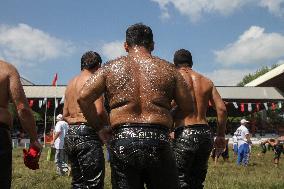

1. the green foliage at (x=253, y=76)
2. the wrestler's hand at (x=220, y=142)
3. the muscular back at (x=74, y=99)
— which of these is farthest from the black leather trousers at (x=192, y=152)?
the green foliage at (x=253, y=76)

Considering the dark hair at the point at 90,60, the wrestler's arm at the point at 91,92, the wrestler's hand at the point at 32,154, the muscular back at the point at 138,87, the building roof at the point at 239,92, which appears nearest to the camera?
the muscular back at the point at 138,87

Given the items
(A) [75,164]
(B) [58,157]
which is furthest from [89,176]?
(B) [58,157]

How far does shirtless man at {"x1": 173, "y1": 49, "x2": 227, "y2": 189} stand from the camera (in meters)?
5.53

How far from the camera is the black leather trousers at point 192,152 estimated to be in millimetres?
5516

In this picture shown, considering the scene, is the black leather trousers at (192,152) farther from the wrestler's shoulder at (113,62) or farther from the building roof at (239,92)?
the building roof at (239,92)

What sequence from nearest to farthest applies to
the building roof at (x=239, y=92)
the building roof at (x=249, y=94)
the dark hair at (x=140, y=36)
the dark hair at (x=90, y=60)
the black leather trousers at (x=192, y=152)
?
1. the dark hair at (x=140, y=36)
2. the black leather trousers at (x=192, y=152)
3. the dark hair at (x=90, y=60)
4. the building roof at (x=239, y=92)
5. the building roof at (x=249, y=94)

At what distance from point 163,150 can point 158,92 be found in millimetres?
436

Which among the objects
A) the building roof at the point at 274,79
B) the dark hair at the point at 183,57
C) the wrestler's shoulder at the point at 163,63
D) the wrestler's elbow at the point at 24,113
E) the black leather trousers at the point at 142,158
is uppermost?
the building roof at the point at 274,79

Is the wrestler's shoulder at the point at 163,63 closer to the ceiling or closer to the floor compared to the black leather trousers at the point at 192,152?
closer to the ceiling

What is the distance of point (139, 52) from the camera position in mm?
3916

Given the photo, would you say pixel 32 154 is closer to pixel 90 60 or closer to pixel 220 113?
pixel 90 60

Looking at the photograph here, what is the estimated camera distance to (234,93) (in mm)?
39562

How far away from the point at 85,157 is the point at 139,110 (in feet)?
7.02

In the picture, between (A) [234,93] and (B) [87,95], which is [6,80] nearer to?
(B) [87,95]
